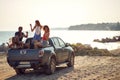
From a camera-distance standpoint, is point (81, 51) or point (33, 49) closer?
point (33, 49)

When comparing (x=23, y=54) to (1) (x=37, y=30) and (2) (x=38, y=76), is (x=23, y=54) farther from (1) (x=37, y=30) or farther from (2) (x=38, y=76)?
(1) (x=37, y=30)

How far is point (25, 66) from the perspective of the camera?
603 inches

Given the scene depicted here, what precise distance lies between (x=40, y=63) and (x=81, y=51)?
17617 millimetres

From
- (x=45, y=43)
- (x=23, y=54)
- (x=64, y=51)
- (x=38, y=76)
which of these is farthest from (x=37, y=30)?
(x=38, y=76)

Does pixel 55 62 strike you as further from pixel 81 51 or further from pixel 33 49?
pixel 81 51

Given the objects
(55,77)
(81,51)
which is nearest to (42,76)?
(55,77)

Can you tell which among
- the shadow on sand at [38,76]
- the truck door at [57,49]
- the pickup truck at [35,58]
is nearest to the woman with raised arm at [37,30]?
the pickup truck at [35,58]

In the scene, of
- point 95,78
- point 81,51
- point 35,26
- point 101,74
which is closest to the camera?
point 95,78

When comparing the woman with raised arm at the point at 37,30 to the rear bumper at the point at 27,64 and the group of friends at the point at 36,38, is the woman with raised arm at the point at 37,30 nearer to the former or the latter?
the group of friends at the point at 36,38

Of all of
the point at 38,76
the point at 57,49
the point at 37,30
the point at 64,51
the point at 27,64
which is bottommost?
the point at 38,76

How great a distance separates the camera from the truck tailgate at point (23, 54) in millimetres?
15245

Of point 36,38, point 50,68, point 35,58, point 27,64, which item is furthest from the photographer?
point 36,38

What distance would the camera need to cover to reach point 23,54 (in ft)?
50.8

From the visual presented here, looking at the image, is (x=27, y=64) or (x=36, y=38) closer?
(x=27, y=64)
